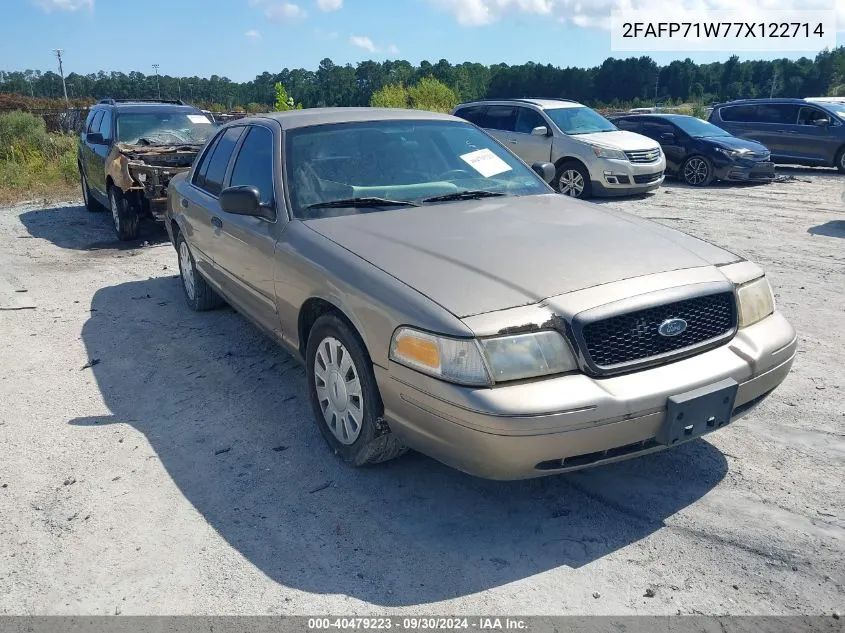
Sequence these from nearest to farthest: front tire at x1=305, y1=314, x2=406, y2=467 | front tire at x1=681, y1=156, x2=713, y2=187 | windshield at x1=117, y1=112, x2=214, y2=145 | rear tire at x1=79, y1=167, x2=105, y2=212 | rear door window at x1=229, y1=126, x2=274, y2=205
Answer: front tire at x1=305, y1=314, x2=406, y2=467 → rear door window at x1=229, y1=126, x2=274, y2=205 → windshield at x1=117, y1=112, x2=214, y2=145 → rear tire at x1=79, y1=167, x2=105, y2=212 → front tire at x1=681, y1=156, x2=713, y2=187

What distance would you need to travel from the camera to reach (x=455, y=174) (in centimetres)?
425

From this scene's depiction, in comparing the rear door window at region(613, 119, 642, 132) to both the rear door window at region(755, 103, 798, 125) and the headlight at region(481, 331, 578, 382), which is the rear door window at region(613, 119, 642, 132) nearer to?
the rear door window at region(755, 103, 798, 125)

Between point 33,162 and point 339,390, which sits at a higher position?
point 33,162

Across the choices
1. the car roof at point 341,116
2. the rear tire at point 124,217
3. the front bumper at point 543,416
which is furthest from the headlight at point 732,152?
the front bumper at point 543,416

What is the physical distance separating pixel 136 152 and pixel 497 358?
797cm

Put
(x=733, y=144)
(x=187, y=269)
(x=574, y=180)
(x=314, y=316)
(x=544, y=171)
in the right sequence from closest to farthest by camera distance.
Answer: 1. (x=314, y=316)
2. (x=544, y=171)
3. (x=187, y=269)
4. (x=574, y=180)
5. (x=733, y=144)

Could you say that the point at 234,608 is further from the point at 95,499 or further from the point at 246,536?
the point at 95,499

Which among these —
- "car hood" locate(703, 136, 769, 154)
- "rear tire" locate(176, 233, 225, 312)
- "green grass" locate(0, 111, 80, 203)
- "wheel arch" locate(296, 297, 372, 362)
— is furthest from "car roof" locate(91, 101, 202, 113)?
"car hood" locate(703, 136, 769, 154)

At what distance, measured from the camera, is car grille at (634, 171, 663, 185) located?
39.3ft

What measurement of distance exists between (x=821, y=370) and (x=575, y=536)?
8.45 feet

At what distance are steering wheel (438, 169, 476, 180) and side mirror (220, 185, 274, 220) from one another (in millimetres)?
1067

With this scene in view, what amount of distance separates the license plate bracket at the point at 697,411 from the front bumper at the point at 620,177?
31.3 ft

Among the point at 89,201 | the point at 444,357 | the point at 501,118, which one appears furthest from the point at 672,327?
the point at 89,201

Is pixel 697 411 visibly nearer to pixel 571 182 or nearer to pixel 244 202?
pixel 244 202
